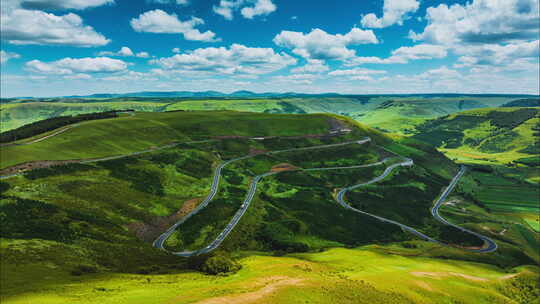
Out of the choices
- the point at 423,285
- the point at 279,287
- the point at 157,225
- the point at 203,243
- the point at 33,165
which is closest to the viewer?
the point at 279,287

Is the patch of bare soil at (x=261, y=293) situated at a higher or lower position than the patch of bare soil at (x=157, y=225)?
higher

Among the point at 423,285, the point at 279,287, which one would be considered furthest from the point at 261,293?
the point at 423,285

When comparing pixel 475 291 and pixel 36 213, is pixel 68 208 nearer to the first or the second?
pixel 36 213

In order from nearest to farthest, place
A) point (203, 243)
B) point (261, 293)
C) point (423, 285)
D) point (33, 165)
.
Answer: point (261, 293), point (423, 285), point (203, 243), point (33, 165)

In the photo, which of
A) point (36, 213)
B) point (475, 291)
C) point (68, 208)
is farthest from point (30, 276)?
point (475, 291)

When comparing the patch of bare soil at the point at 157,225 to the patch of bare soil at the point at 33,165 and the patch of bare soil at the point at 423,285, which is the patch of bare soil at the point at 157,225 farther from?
the patch of bare soil at the point at 423,285

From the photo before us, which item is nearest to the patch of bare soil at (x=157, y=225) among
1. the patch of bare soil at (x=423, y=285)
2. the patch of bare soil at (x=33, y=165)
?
the patch of bare soil at (x=33, y=165)

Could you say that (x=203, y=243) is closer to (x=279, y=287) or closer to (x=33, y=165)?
(x=279, y=287)
